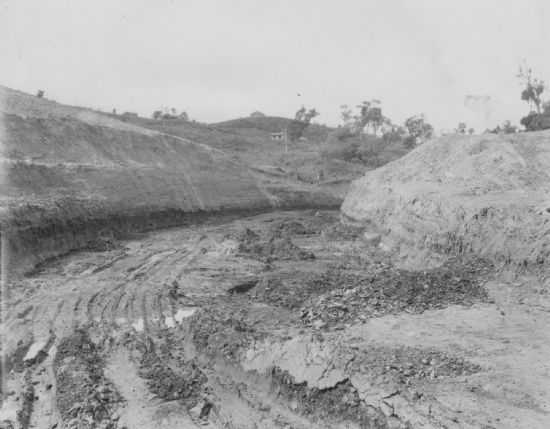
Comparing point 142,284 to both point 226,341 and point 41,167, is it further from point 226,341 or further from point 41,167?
point 41,167

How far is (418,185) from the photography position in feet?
55.7

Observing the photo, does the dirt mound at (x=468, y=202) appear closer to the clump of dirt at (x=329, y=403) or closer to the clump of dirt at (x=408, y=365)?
the clump of dirt at (x=408, y=365)

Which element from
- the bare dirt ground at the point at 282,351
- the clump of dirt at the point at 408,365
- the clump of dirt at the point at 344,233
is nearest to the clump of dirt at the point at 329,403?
the bare dirt ground at the point at 282,351

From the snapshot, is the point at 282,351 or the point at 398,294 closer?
the point at 282,351

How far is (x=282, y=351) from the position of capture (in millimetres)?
6746

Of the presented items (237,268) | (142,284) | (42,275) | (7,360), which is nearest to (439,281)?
(237,268)

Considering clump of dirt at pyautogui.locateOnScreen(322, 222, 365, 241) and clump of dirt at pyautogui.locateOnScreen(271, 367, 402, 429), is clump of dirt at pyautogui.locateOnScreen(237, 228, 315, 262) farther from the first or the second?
clump of dirt at pyautogui.locateOnScreen(271, 367, 402, 429)

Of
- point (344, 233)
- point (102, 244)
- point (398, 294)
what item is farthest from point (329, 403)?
point (344, 233)

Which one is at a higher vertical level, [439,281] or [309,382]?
[439,281]

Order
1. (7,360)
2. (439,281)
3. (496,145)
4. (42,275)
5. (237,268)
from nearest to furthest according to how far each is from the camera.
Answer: (7,360)
(439,281)
(42,275)
(237,268)
(496,145)

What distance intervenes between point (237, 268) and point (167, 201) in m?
10.8

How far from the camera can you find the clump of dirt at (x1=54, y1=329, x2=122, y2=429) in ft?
19.1

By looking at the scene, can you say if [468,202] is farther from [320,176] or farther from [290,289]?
[320,176]

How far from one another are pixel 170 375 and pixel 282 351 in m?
A: 1.77
